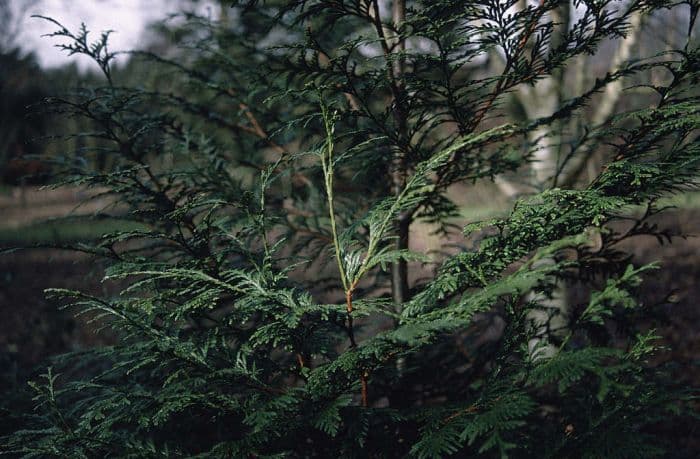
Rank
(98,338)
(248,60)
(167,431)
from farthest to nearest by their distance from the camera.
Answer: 1. (98,338)
2. (248,60)
3. (167,431)

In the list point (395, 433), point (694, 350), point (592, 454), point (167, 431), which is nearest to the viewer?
point (592, 454)

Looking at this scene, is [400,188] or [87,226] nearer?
[400,188]

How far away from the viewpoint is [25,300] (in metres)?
9.75

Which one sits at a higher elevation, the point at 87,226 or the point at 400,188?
the point at 400,188

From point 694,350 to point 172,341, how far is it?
714 cm

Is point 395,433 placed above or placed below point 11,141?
below

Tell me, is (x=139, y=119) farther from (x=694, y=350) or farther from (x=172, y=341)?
(x=694, y=350)

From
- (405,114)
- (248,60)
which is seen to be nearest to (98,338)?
(248,60)

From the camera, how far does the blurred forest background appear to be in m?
2.91

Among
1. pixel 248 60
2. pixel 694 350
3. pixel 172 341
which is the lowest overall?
pixel 694 350

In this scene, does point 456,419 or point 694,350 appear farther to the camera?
point 694,350

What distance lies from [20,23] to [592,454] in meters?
21.3

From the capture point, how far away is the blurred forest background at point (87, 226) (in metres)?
2.91

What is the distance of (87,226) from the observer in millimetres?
18547
